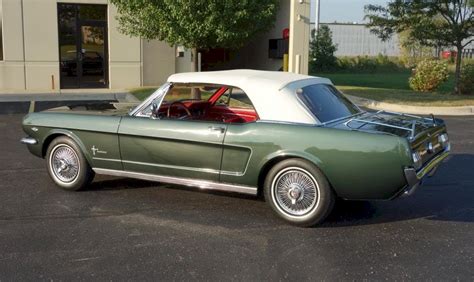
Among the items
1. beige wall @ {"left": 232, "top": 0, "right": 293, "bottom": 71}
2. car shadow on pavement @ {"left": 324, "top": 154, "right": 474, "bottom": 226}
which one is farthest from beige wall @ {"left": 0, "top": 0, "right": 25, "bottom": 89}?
car shadow on pavement @ {"left": 324, "top": 154, "right": 474, "bottom": 226}

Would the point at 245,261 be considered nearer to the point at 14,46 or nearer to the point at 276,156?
the point at 276,156

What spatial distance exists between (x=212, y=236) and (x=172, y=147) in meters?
1.11

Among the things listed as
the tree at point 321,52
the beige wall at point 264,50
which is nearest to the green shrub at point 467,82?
the beige wall at point 264,50

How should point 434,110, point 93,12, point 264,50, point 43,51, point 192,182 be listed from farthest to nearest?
1. point 264,50
2. point 93,12
3. point 43,51
4. point 434,110
5. point 192,182

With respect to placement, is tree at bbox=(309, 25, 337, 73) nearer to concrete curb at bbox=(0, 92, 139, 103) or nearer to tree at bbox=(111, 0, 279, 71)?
concrete curb at bbox=(0, 92, 139, 103)

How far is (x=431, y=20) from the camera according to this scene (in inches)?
708

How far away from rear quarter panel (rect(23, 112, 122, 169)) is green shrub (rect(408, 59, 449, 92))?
15.6 metres

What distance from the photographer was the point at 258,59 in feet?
84.2

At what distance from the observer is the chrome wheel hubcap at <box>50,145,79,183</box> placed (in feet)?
19.7

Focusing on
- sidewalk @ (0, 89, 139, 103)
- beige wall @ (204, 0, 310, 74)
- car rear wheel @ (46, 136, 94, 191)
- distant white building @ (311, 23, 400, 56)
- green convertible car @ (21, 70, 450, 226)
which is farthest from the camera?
distant white building @ (311, 23, 400, 56)

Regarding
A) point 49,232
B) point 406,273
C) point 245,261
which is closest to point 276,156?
point 245,261

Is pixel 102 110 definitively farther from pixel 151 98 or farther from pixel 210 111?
pixel 210 111

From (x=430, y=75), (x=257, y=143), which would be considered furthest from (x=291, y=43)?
(x=257, y=143)

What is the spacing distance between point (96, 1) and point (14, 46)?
130 inches
